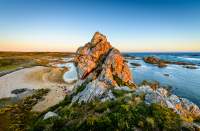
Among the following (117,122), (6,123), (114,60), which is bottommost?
(6,123)

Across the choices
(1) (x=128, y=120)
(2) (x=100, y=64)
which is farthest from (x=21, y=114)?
(1) (x=128, y=120)

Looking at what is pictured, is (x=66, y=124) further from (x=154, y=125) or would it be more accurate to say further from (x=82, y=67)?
(x=82, y=67)

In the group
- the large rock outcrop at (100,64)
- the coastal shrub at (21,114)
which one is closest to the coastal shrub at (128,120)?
the large rock outcrop at (100,64)

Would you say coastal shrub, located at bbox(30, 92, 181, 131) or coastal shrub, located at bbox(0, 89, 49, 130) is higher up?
coastal shrub, located at bbox(30, 92, 181, 131)

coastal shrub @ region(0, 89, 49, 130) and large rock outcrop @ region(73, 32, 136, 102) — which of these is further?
large rock outcrop @ region(73, 32, 136, 102)

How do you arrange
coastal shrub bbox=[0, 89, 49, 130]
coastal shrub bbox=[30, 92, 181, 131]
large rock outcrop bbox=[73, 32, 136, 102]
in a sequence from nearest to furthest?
coastal shrub bbox=[30, 92, 181, 131] → coastal shrub bbox=[0, 89, 49, 130] → large rock outcrop bbox=[73, 32, 136, 102]

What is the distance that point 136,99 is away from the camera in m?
12.8

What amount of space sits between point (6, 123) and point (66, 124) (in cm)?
1539

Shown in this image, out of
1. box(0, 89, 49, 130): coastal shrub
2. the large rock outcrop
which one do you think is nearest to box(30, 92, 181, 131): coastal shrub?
the large rock outcrop

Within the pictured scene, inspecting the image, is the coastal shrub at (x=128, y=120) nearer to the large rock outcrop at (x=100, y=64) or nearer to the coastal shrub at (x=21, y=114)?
the large rock outcrop at (x=100, y=64)

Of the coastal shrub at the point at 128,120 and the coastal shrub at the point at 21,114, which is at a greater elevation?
the coastal shrub at the point at 128,120

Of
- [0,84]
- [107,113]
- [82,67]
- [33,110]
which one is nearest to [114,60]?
[82,67]

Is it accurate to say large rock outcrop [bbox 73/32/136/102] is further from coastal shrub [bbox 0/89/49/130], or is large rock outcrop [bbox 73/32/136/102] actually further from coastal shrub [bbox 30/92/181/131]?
coastal shrub [bbox 30/92/181/131]

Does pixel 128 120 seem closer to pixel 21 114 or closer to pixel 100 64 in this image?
pixel 100 64
